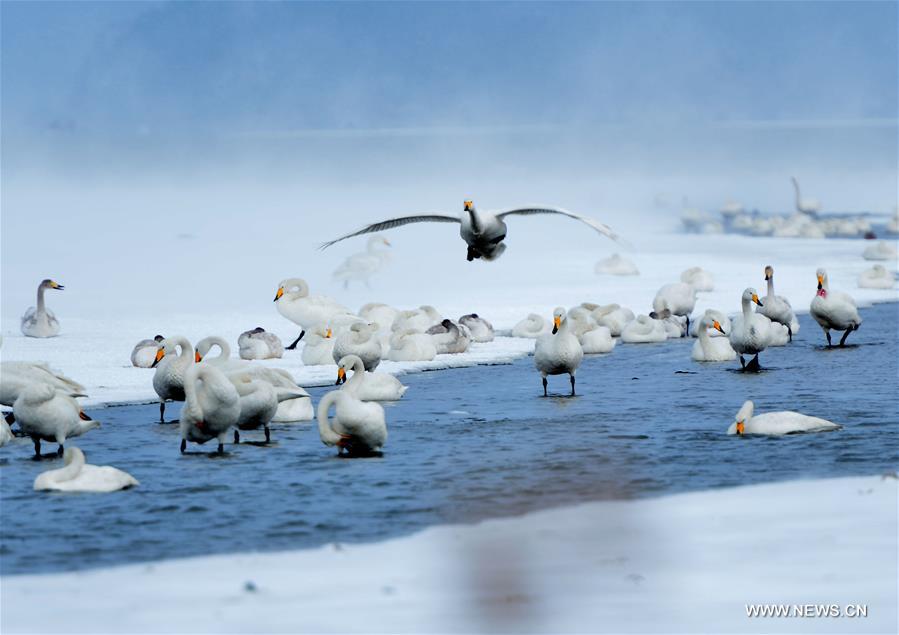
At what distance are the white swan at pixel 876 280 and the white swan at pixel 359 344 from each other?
12994mm

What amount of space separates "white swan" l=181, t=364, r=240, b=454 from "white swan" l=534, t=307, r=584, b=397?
15.0ft

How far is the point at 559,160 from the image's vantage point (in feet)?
350

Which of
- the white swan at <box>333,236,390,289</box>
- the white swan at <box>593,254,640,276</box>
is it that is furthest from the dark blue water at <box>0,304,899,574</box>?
the white swan at <box>593,254,640,276</box>

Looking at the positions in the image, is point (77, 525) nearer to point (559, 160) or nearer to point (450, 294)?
point (450, 294)

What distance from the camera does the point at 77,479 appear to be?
11.4m

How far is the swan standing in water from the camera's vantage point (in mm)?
12547

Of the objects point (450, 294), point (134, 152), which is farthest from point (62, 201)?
point (134, 152)

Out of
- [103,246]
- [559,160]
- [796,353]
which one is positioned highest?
[559,160]

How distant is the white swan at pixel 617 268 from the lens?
30.0m

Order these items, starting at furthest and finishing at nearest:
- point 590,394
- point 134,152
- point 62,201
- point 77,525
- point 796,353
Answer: point 134,152, point 62,201, point 796,353, point 590,394, point 77,525

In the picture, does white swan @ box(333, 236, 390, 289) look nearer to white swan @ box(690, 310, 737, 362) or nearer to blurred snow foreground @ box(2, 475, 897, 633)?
white swan @ box(690, 310, 737, 362)

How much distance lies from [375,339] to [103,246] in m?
21.5

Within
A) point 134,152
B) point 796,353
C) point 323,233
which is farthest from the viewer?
point 134,152

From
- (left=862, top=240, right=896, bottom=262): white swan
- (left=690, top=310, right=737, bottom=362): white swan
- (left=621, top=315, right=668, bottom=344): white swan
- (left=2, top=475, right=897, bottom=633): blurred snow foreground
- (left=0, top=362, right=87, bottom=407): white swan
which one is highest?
(left=862, top=240, right=896, bottom=262): white swan
